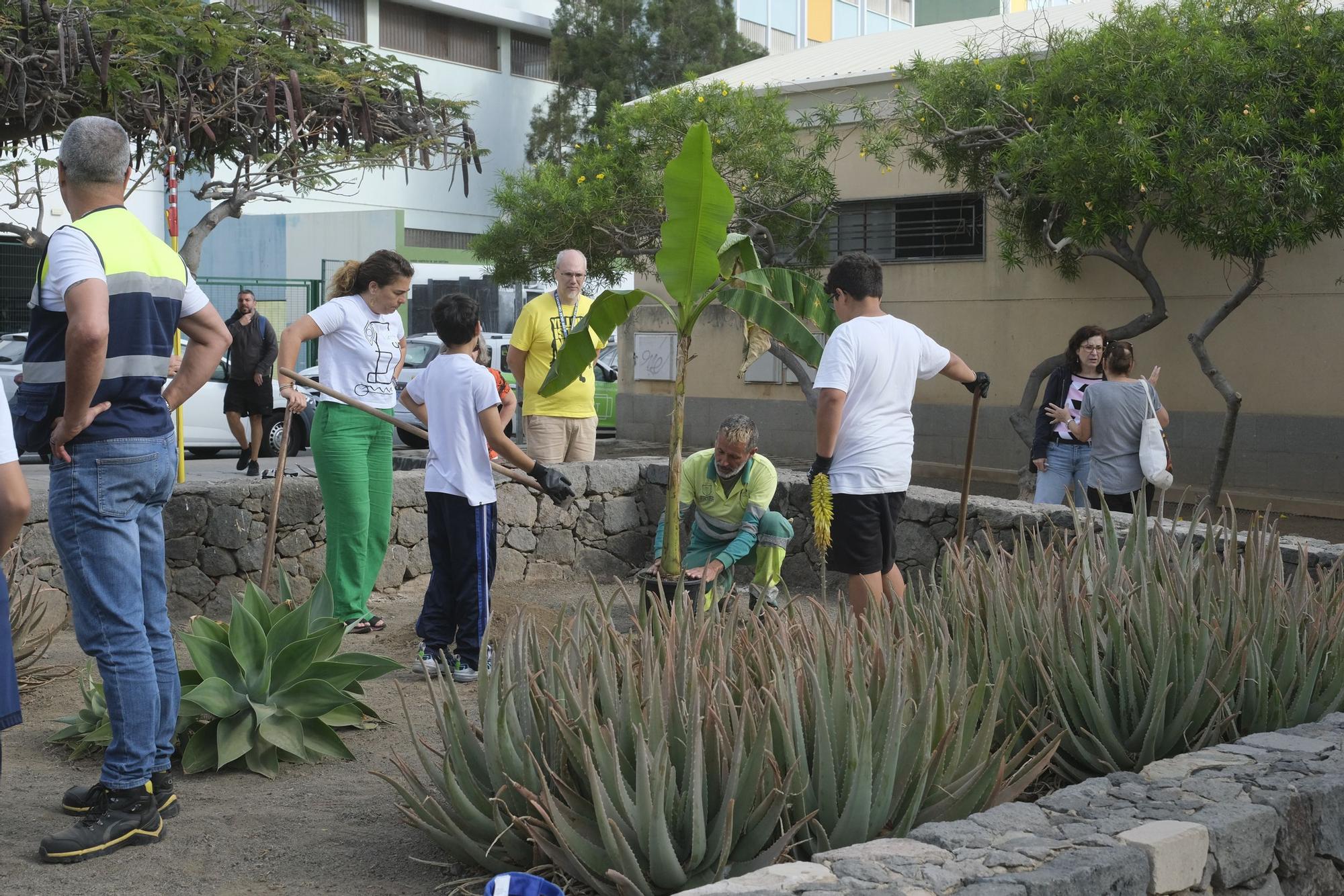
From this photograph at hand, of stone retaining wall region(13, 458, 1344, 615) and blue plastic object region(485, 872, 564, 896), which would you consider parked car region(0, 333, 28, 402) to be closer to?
stone retaining wall region(13, 458, 1344, 615)

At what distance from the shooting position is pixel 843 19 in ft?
128

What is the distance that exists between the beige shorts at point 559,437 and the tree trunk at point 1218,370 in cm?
533

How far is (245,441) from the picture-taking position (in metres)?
14.3

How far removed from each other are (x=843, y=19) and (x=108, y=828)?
38.1 meters

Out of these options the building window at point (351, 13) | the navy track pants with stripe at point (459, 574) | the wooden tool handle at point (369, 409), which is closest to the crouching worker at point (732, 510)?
the wooden tool handle at point (369, 409)

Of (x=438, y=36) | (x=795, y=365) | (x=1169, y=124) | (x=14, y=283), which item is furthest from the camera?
(x=438, y=36)

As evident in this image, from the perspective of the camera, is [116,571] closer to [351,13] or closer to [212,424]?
[212,424]

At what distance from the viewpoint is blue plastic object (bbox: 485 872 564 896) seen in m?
3.08

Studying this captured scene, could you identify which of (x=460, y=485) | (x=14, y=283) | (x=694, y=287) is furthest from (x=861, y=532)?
(x=14, y=283)

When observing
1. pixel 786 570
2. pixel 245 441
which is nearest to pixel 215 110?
pixel 786 570

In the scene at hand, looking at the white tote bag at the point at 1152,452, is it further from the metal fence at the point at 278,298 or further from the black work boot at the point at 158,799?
the metal fence at the point at 278,298

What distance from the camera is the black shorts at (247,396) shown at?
552 inches

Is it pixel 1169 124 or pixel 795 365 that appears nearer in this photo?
pixel 1169 124

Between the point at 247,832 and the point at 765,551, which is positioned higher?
the point at 765,551
